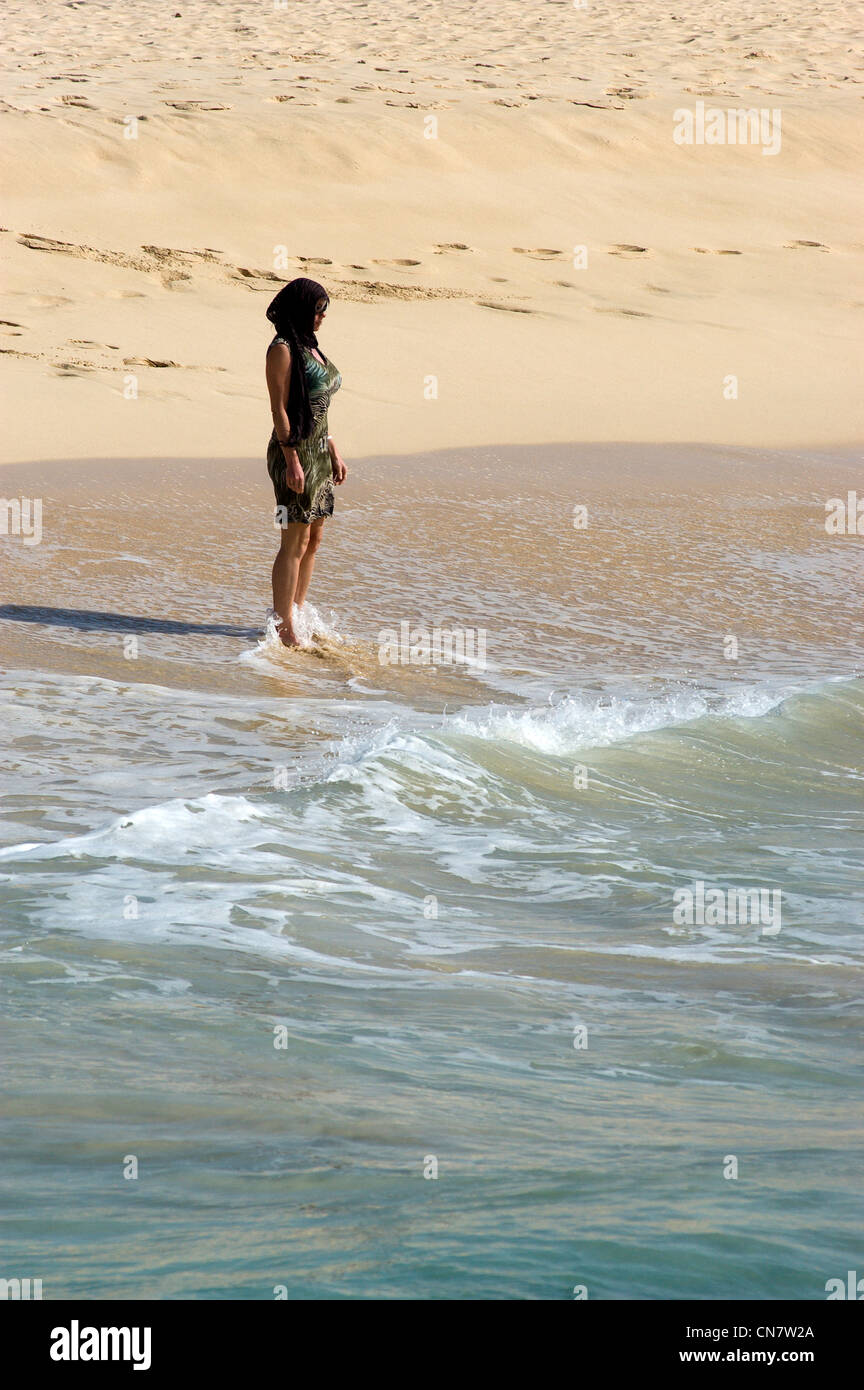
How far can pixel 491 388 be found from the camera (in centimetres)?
1102

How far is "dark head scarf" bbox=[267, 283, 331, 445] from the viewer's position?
5355 millimetres

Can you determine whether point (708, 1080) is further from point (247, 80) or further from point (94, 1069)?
point (247, 80)

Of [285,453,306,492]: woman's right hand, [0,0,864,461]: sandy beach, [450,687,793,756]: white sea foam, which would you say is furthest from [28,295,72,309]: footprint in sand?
[450,687,793,756]: white sea foam

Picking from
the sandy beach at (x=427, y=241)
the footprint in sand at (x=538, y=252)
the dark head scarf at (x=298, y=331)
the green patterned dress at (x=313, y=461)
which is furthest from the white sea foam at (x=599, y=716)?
the footprint in sand at (x=538, y=252)

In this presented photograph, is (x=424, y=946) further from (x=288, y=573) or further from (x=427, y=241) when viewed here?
(x=427, y=241)

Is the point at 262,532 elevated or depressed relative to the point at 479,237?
depressed

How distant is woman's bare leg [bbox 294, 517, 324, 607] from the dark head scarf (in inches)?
16.2

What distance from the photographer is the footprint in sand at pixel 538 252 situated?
14.0 m

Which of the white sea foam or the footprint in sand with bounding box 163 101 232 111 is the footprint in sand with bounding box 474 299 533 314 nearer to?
the footprint in sand with bounding box 163 101 232 111

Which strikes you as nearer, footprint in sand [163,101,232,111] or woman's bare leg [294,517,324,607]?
woman's bare leg [294,517,324,607]

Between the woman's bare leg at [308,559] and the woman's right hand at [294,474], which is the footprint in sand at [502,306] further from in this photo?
the woman's right hand at [294,474]

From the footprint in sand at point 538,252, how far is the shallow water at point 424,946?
8.01 meters
